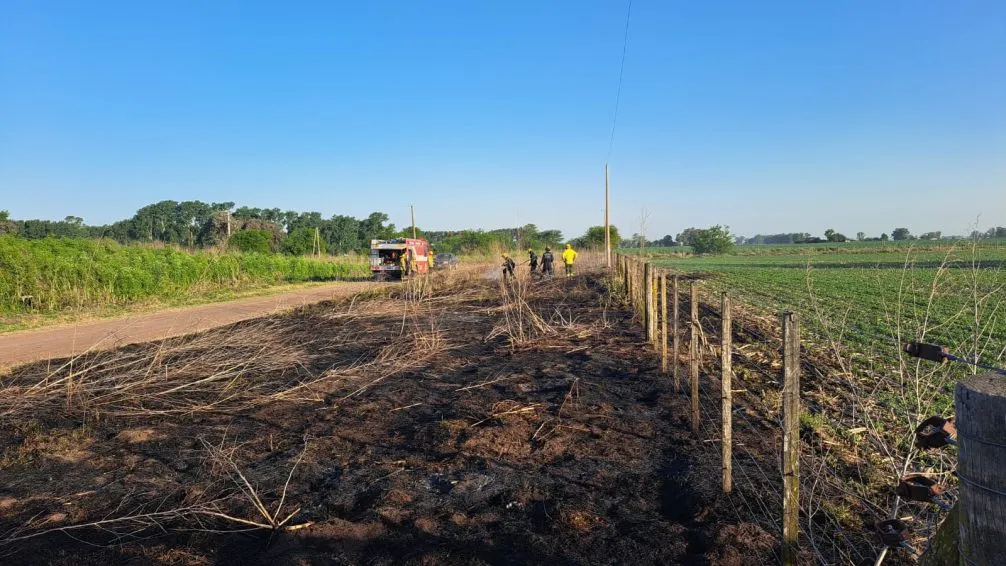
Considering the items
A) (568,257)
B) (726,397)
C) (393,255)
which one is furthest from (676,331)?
(393,255)

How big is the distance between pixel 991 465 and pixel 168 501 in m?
4.79

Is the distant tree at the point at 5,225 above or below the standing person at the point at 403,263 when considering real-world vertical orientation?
above

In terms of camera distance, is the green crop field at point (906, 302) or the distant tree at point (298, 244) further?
the distant tree at point (298, 244)

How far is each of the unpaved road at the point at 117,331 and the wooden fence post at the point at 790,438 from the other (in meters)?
7.43

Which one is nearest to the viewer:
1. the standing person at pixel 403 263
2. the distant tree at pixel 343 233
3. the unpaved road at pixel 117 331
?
the unpaved road at pixel 117 331

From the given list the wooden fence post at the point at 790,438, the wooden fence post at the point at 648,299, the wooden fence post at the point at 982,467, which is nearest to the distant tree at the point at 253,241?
the wooden fence post at the point at 648,299

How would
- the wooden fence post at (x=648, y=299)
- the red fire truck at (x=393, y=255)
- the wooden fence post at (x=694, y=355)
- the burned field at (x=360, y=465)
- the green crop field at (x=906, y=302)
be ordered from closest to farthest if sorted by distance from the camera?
the burned field at (x=360, y=465)
the green crop field at (x=906, y=302)
the wooden fence post at (x=694, y=355)
the wooden fence post at (x=648, y=299)
the red fire truck at (x=393, y=255)

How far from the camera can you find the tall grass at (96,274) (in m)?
17.1

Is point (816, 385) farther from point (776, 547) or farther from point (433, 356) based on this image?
point (433, 356)

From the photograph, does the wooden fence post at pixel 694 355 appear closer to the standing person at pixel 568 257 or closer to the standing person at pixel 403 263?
the standing person at pixel 568 257

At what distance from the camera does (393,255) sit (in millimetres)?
36062

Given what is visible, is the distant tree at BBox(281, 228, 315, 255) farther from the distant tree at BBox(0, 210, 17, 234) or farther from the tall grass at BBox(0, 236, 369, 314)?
the tall grass at BBox(0, 236, 369, 314)

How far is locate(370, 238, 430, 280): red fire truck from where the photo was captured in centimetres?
3403

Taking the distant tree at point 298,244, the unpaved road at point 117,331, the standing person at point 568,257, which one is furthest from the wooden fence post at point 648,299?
the distant tree at point 298,244
